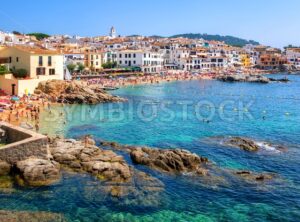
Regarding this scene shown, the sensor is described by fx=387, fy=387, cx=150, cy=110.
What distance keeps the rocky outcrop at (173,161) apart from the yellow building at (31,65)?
29.3 meters

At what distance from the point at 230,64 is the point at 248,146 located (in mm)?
108279

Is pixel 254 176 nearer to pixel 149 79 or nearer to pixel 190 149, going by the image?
pixel 190 149

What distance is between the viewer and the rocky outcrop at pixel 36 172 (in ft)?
66.2

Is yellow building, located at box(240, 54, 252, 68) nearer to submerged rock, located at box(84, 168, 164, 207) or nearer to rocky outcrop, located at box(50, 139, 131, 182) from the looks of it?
rocky outcrop, located at box(50, 139, 131, 182)

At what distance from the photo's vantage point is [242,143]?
30.8 meters

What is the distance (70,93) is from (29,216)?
37.6m

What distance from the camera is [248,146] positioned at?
29469 millimetres

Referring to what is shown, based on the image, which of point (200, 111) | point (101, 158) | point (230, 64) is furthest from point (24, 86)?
point (230, 64)

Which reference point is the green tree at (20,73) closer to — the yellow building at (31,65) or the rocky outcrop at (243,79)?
the yellow building at (31,65)

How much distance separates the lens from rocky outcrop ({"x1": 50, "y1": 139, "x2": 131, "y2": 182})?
21.5m

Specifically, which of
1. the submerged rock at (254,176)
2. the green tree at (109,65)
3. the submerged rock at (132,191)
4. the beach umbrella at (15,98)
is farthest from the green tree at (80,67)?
the submerged rock at (132,191)

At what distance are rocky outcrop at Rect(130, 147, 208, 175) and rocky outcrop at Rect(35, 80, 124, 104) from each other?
27.7 meters

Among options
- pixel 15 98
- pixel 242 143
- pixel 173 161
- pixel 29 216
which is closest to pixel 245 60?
pixel 15 98

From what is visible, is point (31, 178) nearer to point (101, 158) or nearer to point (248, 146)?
point (101, 158)
